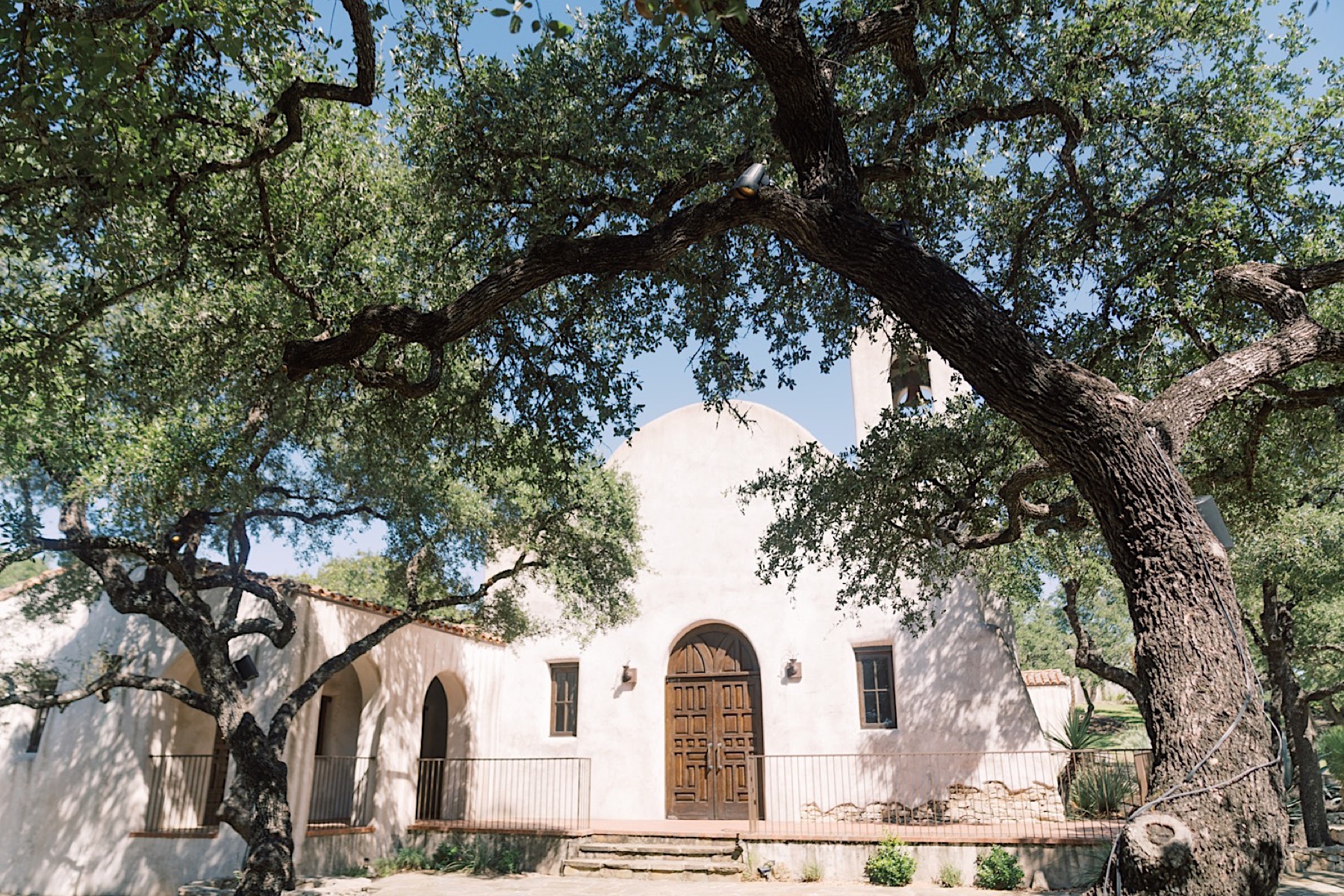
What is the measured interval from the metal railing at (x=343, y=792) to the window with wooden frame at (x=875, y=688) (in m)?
6.88

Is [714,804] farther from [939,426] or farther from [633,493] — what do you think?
[939,426]

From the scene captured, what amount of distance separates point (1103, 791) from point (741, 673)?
502cm

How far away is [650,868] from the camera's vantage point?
10.9 m

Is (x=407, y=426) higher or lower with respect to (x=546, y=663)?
higher

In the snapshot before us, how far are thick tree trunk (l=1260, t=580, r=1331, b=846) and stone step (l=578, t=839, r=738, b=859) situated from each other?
8251 millimetres

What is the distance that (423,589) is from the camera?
40.8 feet

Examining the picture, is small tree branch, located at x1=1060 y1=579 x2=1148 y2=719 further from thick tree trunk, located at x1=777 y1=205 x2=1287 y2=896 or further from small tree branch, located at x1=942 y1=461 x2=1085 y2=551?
thick tree trunk, located at x1=777 y1=205 x2=1287 y2=896

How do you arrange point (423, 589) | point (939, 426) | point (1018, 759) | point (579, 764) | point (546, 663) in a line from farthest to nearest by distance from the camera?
point (546, 663) → point (579, 764) → point (423, 589) → point (1018, 759) → point (939, 426)

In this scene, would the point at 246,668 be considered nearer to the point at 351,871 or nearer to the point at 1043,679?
the point at 351,871

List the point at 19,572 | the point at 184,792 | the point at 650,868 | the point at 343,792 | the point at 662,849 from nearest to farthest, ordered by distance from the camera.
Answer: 1. the point at 650,868
2. the point at 662,849
3. the point at 184,792
4. the point at 343,792
5. the point at 19,572

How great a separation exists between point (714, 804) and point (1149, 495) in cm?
1095

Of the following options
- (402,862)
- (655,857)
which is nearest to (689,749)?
(655,857)

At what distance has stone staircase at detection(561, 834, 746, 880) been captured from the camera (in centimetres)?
1067

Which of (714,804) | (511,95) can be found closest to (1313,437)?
(511,95)
